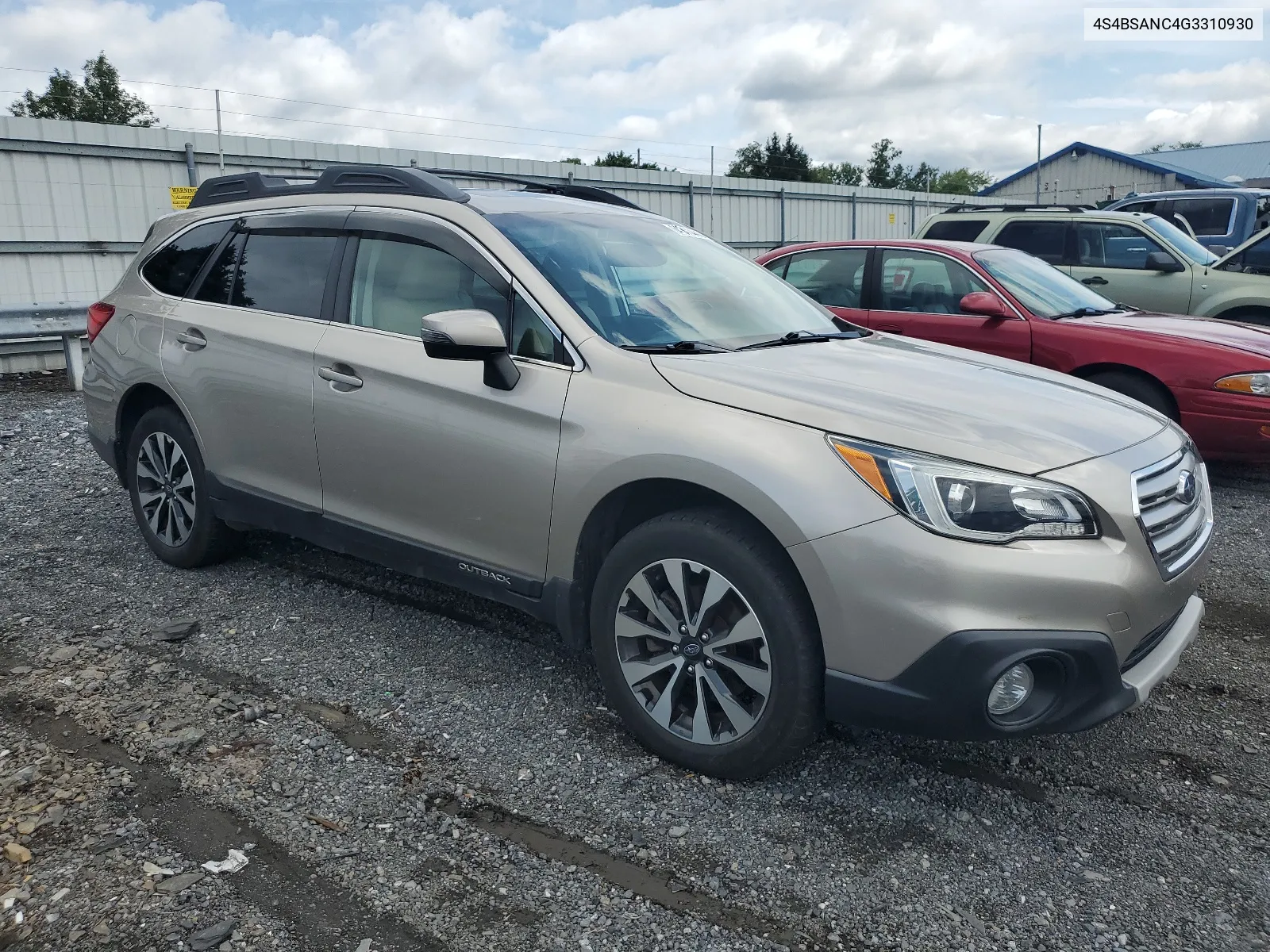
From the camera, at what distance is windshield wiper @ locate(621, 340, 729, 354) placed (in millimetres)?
3334

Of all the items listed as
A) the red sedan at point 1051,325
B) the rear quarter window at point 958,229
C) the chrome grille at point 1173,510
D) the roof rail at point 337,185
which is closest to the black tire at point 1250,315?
the red sedan at point 1051,325

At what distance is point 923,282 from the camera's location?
7.59 m

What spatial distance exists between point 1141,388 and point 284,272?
17.6 ft

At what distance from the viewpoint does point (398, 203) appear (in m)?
3.97

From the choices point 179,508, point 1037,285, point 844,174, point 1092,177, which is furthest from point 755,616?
point 844,174

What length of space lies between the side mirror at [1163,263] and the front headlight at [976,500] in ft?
24.5

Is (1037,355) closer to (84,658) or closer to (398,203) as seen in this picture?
(398,203)

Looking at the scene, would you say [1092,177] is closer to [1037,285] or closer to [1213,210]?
[1213,210]

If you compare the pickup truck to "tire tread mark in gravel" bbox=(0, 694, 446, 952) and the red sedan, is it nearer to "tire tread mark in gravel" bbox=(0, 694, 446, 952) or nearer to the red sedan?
the red sedan

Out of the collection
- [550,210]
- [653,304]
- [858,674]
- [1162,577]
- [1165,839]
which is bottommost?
[1165,839]

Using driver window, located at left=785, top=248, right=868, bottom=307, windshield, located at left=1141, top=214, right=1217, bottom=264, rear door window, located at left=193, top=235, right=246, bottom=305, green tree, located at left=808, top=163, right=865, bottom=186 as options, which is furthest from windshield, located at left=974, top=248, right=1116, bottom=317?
green tree, located at left=808, top=163, right=865, bottom=186

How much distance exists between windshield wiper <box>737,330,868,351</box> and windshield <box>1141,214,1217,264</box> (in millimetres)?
6586

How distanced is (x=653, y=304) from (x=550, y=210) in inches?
27.7

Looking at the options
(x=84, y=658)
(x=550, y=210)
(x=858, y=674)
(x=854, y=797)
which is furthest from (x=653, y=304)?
(x=84, y=658)
